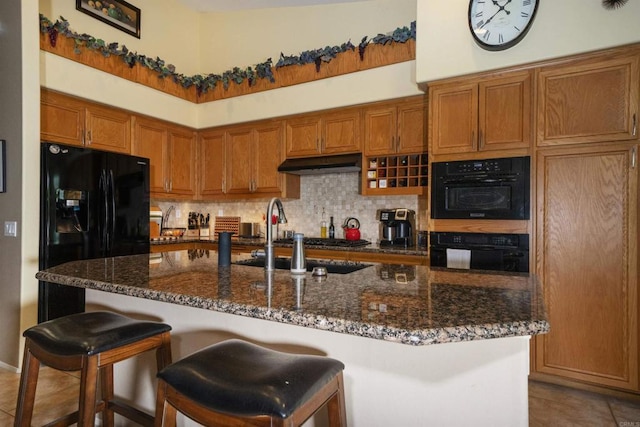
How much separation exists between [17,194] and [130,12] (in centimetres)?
Result: 242

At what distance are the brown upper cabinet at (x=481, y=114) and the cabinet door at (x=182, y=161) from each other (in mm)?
2787

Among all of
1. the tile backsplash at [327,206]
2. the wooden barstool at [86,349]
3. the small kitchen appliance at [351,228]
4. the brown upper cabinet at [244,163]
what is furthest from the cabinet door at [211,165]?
the wooden barstool at [86,349]

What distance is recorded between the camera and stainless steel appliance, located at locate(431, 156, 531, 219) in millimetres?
2469

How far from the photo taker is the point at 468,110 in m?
2.65

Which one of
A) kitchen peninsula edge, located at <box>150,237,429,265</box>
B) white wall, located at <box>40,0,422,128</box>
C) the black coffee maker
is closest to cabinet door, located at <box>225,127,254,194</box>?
white wall, located at <box>40,0,422,128</box>

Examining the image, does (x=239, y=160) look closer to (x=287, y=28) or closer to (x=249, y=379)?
(x=287, y=28)

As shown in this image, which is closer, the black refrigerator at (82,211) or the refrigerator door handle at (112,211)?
the black refrigerator at (82,211)

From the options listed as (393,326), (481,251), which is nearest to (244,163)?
(481,251)

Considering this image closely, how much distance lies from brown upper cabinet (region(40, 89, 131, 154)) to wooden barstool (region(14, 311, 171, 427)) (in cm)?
232

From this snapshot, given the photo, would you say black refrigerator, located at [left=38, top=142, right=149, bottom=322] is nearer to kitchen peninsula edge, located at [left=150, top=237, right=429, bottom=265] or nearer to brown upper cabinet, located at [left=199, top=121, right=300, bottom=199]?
kitchen peninsula edge, located at [left=150, top=237, right=429, bottom=265]

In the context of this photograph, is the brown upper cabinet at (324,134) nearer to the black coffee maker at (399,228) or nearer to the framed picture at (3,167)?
the black coffee maker at (399,228)

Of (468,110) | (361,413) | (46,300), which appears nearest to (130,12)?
(46,300)

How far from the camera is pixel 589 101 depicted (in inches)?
89.5

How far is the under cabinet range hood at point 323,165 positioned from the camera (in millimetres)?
3361
